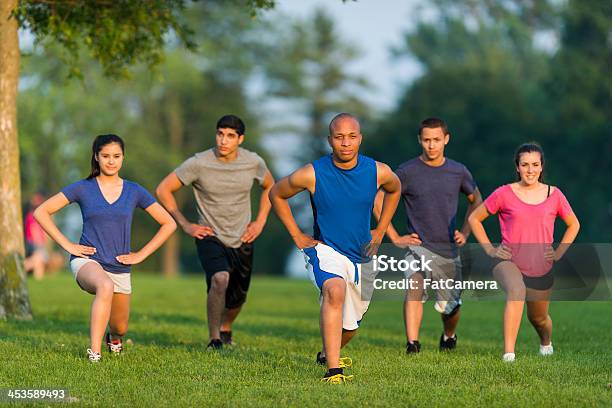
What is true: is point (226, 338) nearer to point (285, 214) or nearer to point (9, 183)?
point (285, 214)

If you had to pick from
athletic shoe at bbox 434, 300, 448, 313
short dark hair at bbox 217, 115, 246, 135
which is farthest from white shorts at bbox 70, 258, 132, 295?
athletic shoe at bbox 434, 300, 448, 313

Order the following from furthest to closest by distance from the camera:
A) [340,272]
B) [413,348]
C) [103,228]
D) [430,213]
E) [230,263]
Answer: [230,263] → [430,213] → [413,348] → [103,228] → [340,272]

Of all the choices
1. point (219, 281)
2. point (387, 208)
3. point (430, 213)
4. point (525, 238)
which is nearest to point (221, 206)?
point (219, 281)

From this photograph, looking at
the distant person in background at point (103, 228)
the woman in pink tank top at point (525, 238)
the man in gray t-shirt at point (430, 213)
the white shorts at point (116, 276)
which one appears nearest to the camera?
the distant person in background at point (103, 228)

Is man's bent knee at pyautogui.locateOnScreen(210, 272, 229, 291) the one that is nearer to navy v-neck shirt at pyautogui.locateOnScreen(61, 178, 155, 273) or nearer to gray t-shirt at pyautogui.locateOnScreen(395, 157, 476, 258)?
navy v-neck shirt at pyautogui.locateOnScreen(61, 178, 155, 273)

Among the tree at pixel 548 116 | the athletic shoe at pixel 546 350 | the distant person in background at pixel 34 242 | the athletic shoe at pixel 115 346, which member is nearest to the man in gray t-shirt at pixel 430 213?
the athletic shoe at pixel 546 350

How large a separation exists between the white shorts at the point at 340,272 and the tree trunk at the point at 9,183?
6961 millimetres

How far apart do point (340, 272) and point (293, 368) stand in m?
1.30

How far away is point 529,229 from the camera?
10227mm

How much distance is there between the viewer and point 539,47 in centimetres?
7350

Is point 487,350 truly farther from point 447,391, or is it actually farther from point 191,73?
point 191,73

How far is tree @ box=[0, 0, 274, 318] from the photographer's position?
1469 cm

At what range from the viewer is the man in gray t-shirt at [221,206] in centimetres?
1162

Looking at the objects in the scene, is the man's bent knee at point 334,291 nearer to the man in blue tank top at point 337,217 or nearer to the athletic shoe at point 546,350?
the man in blue tank top at point 337,217
